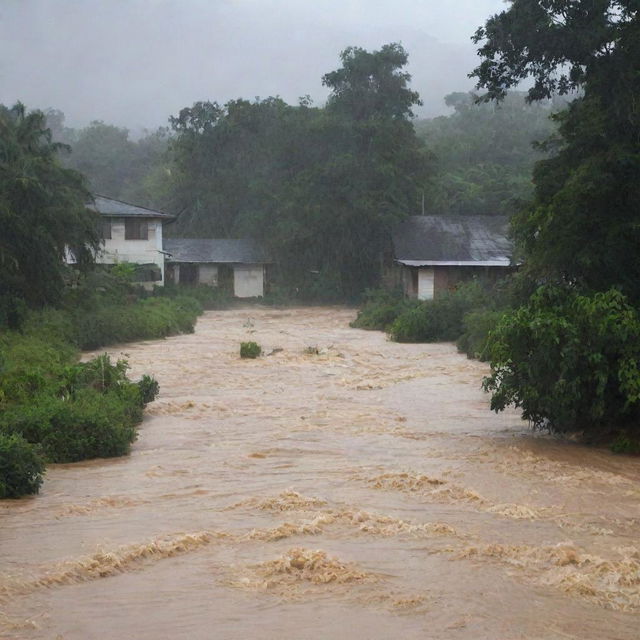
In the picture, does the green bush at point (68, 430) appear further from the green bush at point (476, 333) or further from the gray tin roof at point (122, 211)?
the gray tin roof at point (122, 211)

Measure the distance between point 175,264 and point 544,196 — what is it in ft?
115

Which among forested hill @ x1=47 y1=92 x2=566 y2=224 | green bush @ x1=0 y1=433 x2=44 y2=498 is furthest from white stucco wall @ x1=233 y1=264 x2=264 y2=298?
green bush @ x1=0 y1=433 x2=44 y2=498

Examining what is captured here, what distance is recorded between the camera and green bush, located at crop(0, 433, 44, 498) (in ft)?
33.9

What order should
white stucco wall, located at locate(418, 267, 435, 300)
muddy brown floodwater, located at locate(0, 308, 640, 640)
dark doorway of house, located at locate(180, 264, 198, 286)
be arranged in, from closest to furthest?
1. muddy brown floodwater, located at locate(0, 308, 640, 640)
2. white stucco wall, located at locate(418, 267, 435, 300)
3. dark doorway of house, located at locate(180, 264, 198, 286)

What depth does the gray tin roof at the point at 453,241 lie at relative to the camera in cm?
3884

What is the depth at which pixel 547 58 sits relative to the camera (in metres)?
14.8

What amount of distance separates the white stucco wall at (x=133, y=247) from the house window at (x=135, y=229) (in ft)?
0.45

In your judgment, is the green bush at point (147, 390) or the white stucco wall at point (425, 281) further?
the white stucco wall at point (425, 281)

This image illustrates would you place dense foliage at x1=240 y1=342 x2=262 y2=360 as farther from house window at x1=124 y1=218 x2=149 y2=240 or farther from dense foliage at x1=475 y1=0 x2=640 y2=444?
house window at x1=124 y1=218 x2=149 y2=240

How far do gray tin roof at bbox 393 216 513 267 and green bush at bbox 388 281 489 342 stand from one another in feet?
28.0

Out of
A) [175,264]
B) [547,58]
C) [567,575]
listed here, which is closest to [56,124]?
[175,264]

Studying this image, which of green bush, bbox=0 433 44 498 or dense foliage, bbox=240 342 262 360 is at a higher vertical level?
dense foliage, bbox=240 342 262 360

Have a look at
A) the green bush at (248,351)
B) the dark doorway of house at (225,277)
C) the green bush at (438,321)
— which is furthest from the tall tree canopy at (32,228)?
the dark doorway of house at (225,277)

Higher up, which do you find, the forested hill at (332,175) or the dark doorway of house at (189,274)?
the forested hill at (332,175)
